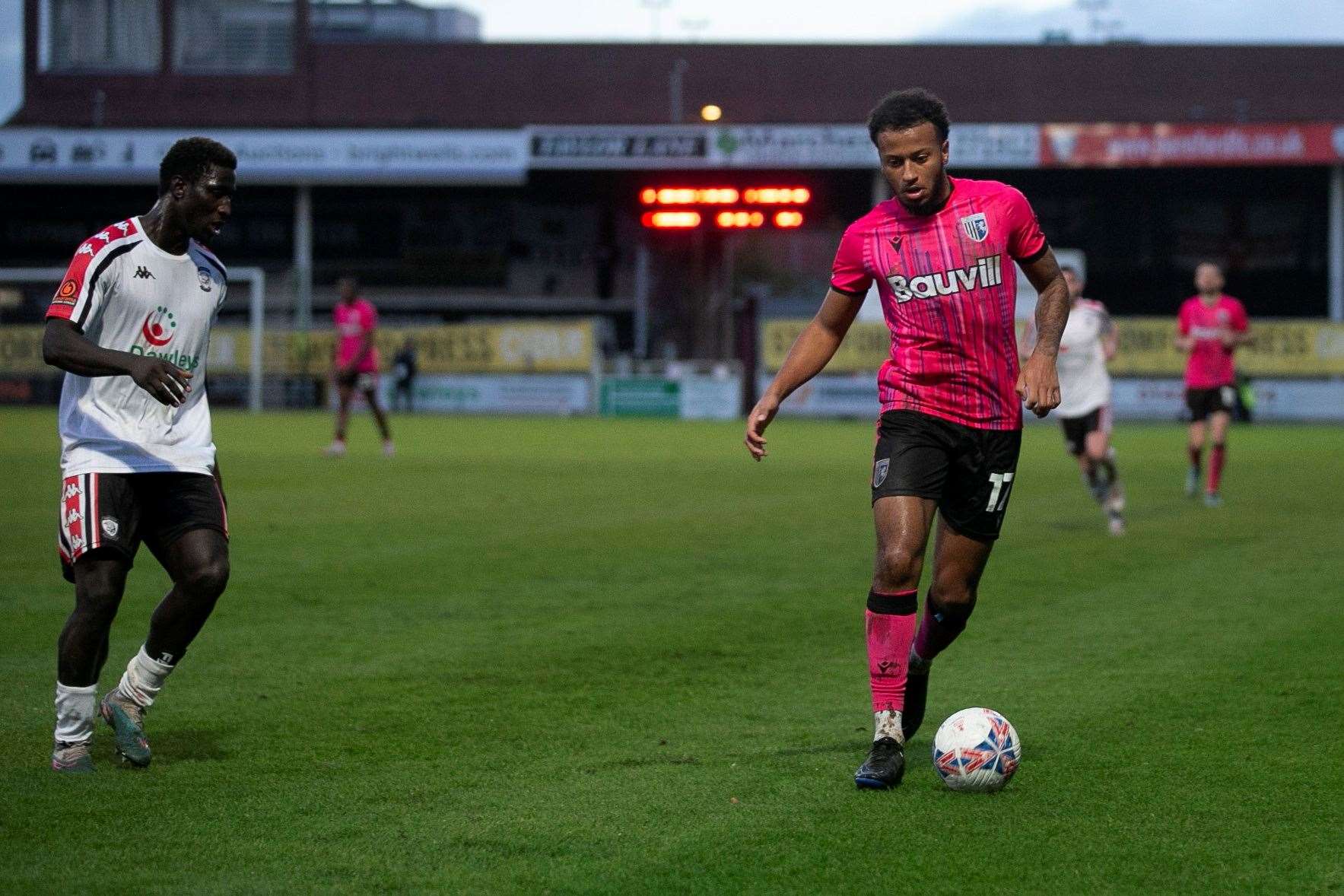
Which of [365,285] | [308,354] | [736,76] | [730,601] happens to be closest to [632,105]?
[736,76]

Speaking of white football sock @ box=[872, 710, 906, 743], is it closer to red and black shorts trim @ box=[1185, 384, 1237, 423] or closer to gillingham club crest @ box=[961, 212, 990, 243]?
gillingham club crest @ box=[961, 212, 990, 243]

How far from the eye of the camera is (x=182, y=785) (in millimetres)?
5207

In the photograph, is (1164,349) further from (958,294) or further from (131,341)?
(131,341)

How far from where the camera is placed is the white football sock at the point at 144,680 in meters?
5.58

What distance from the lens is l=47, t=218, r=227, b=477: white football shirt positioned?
5426mm

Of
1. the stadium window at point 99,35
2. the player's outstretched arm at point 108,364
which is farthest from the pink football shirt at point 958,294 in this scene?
the stadium window at point 99,35

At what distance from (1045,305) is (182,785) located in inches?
128

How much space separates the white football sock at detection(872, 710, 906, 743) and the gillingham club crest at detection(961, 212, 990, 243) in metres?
1.59

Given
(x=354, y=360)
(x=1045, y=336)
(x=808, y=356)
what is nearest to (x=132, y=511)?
(x=808, y=356)

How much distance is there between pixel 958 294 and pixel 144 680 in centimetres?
304

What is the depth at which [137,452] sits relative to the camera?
5.49m

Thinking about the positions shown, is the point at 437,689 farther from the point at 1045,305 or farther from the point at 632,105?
the point at 632,105

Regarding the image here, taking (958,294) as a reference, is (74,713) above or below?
below

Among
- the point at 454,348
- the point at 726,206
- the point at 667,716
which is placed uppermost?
the point at 726,206
